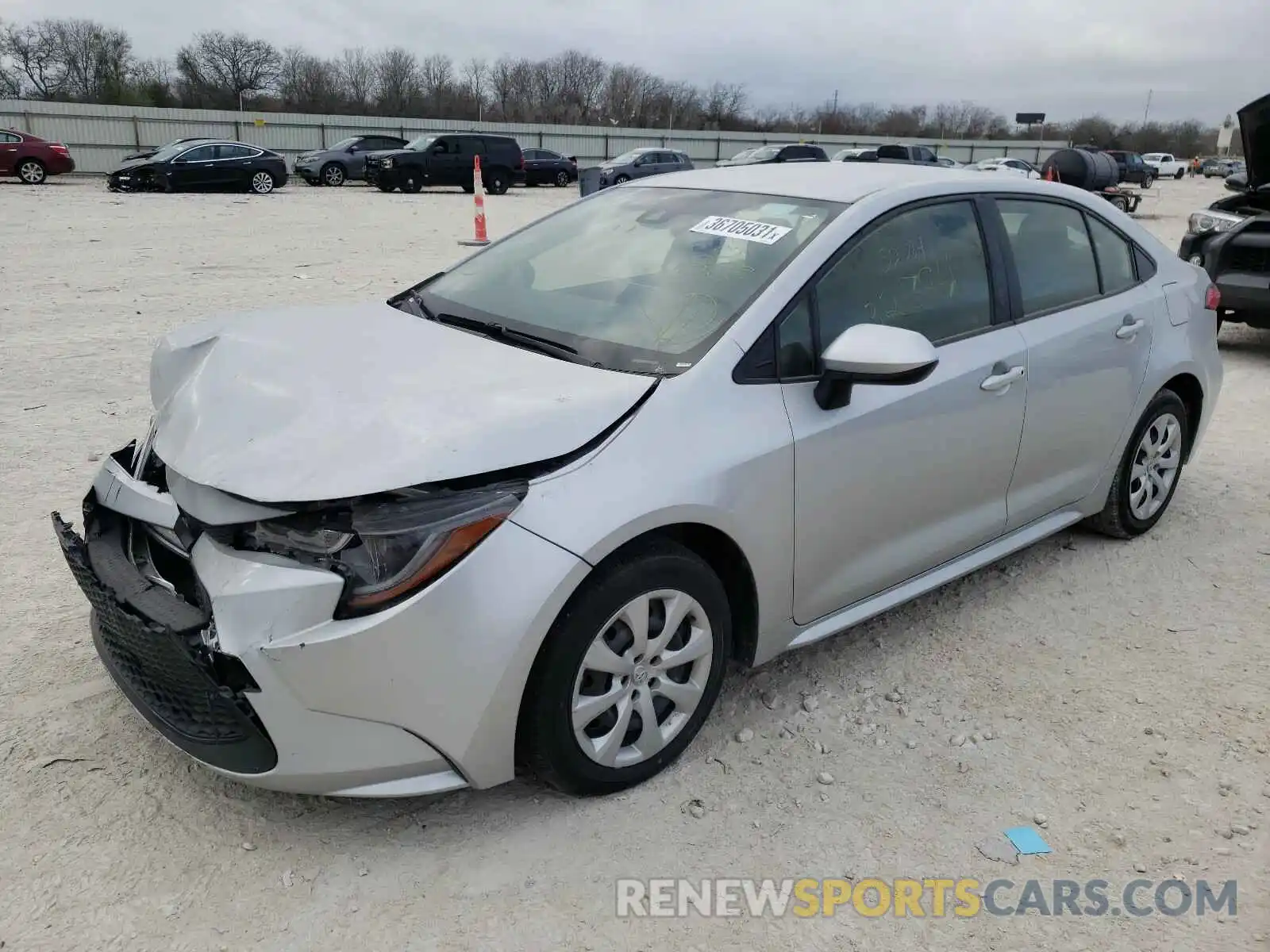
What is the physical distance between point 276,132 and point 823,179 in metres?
38.2

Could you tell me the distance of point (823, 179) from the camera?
11.3 ft

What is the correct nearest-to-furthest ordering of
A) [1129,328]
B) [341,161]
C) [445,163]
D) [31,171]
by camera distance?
[1129,328] < [31,171] < [445,163] < [341,161]

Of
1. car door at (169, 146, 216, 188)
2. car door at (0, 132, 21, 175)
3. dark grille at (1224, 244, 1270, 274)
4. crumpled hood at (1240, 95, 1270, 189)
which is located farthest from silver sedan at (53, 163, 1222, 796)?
car door at (0, 132, 21, 175)

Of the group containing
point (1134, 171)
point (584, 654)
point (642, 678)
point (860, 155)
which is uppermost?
point (1134, 171)

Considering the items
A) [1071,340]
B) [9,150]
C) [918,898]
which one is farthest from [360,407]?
[9,150]

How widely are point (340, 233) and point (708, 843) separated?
48.0 ft

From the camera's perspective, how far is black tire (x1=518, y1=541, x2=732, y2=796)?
7.68ft

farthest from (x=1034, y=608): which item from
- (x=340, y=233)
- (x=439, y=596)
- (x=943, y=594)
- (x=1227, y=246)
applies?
(x=340, y=233)

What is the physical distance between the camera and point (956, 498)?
3.34 m

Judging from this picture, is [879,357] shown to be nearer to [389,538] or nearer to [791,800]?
[791,800]

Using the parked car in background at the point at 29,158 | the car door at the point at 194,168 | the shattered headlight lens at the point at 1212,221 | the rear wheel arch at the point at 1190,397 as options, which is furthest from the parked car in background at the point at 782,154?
the rear wheel arch at the point at 1190,397

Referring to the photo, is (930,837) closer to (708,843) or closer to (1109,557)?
(708,843)

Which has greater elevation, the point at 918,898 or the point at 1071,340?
the point at 1071,340

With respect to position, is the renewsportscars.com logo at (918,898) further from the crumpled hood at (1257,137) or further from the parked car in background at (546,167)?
the parked car in background at (546,167)
